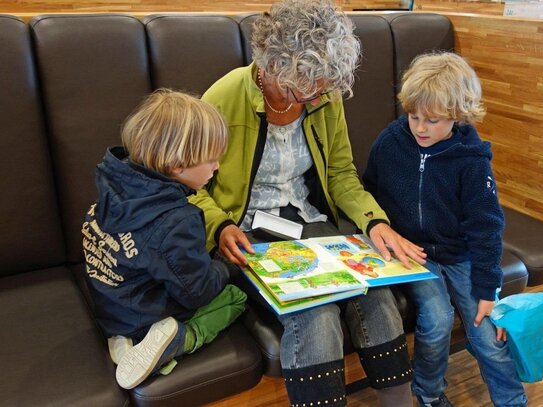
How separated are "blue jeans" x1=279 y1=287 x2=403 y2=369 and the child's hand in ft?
0.89

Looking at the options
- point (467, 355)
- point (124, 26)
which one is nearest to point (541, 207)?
point (467, 355)

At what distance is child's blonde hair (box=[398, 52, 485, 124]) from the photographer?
1.37 m

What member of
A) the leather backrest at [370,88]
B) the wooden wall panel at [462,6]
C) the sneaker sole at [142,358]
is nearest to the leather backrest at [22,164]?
the sneaker sole at [142,358]

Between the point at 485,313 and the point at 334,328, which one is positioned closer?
the point at 334,328

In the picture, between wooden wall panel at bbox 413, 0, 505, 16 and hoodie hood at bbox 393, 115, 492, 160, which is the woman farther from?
wooden wall panel at bbox 413, 0, 505, 16

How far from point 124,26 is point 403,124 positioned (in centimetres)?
88

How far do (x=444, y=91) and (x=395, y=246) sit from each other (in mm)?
423

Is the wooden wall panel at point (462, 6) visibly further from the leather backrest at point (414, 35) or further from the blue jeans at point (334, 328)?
the blue jeans at point (334, 328)

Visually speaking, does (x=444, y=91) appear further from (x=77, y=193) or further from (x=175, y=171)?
(x=77, y=193)

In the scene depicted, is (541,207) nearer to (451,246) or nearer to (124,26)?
(451,246)

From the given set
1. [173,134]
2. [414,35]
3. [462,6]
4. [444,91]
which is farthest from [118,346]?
[462,6]

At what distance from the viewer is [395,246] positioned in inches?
54.5

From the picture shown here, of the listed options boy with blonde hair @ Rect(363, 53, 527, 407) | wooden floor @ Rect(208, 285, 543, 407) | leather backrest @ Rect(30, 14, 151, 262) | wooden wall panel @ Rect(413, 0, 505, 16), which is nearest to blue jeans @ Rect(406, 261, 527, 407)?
boy with blonde hair @ Rect(363, 53, 527, 407)

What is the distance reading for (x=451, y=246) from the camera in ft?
4.88
